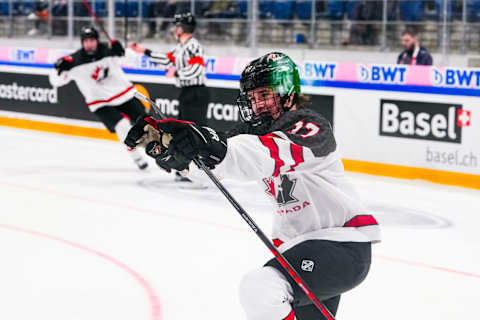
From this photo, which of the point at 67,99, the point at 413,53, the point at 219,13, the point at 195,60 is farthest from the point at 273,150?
the point at 67,99

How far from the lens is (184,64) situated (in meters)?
7.36

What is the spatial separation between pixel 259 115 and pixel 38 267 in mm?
2672

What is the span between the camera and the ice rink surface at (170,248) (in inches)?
160

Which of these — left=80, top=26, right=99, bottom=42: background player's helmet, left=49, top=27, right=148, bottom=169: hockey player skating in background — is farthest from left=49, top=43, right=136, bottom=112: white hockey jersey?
left=80, top=26, right=99, bottom=42: background player's helmet

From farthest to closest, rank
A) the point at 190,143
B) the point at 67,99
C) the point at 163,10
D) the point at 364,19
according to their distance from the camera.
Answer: the point at 163,10 → the point at 67,99 → the point at 364,19 → the point at 190,143

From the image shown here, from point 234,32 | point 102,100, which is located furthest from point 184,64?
point 234,32

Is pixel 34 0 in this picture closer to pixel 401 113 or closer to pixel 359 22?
pixel 359 22

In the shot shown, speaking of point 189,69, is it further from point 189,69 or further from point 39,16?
point 39,16

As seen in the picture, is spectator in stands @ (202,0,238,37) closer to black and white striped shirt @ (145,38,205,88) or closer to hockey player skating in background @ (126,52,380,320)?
black and white striped shirt @ (145,38,205,88)

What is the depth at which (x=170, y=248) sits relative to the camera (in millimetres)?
5156

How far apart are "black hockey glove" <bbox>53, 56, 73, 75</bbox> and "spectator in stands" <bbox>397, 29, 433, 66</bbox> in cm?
331

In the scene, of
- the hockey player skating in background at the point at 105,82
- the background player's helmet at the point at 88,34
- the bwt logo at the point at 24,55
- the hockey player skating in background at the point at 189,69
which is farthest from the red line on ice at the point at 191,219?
the bwt logo at the point at 24,55

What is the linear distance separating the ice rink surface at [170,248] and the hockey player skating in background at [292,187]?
57.9 inches

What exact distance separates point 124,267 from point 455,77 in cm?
385
